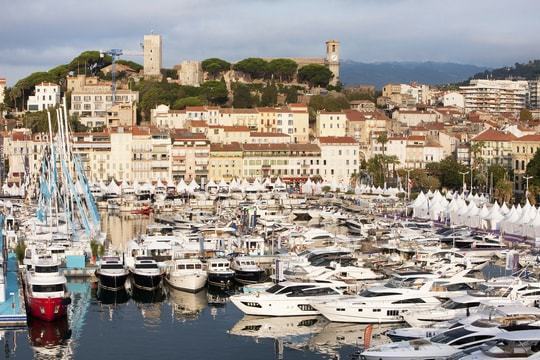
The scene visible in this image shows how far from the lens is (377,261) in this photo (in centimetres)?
3133

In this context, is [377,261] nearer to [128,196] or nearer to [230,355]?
[230,355]

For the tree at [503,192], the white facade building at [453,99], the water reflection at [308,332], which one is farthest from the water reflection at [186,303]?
the white facade building at [453,99]

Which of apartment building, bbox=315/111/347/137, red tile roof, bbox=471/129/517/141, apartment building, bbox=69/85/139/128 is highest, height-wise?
apartment building, bbox=69/85/139/128

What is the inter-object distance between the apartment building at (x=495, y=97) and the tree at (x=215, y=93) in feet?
90.1

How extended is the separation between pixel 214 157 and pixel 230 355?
46.7 metres

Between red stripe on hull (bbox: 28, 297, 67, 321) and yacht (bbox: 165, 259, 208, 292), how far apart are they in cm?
475

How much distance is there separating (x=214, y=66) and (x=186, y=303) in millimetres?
66500

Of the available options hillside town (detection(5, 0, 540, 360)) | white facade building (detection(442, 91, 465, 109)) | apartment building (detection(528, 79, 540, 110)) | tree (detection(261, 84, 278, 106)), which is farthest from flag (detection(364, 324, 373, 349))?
apartment building (detection(528, 79, 540, 110))

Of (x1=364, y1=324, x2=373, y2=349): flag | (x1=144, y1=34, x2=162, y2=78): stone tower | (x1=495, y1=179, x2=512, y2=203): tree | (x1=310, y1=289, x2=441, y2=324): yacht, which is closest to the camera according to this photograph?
(x1=364, y1=324, x2=373, y2=349): flag

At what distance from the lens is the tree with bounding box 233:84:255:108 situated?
83750 mm

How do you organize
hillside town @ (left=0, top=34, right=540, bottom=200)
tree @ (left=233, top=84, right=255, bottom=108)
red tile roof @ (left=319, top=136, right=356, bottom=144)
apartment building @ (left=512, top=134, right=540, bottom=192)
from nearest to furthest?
1. apartment building @ (left=512, top=134, right=540, bottom=192)
2. hillside town @ (left=0, top=34, right=540, bottom=200)
3. red tile roof @ (left=319, top=136, right=356, bottom=144)
4. tree @ (left=233, top=84, right=255, bottom=108)

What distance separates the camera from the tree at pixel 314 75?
302 ft

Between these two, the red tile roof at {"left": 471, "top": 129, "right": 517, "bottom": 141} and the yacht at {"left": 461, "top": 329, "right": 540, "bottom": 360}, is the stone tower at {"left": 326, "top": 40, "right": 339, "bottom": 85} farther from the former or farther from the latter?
the yacht at {"left": 461, "top": 329, "right": 540, "bottom": 360}

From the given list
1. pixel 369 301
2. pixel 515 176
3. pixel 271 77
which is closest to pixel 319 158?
pixel 515 176
